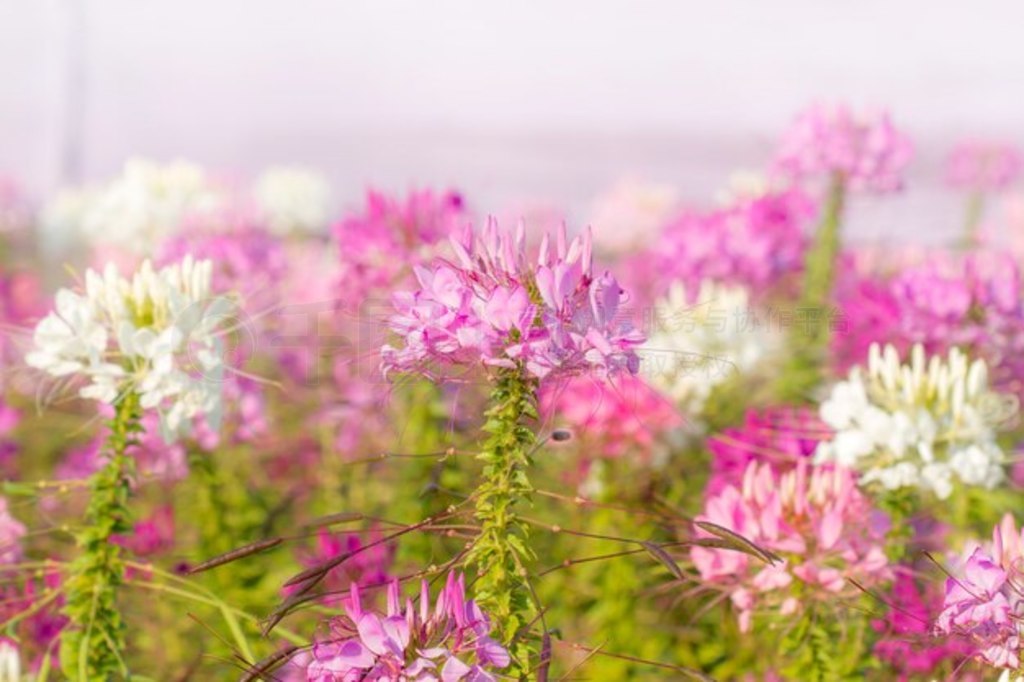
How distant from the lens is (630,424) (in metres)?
2.07

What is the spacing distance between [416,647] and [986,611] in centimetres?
39

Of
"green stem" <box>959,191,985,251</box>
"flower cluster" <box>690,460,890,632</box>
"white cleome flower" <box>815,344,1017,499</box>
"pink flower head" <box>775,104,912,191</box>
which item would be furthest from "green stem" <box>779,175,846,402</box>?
"green stem" <box>959,191,985,251</box>

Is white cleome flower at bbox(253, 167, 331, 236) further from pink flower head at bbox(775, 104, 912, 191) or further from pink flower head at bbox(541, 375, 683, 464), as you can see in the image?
pink flower head at bbox(541, 375, 683, 464)

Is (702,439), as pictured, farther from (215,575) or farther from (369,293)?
(215,575)

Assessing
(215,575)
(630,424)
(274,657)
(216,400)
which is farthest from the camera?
(630,424)

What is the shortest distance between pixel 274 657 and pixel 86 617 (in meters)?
0.53

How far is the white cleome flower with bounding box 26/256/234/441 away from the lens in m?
1.32

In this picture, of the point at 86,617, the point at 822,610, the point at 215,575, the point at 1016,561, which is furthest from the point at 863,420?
the point at 215,575

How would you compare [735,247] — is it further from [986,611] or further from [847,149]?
[986,611]

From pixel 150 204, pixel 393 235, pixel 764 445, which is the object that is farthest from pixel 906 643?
pixel 150 204

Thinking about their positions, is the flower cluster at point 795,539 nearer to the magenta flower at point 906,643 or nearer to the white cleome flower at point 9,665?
the magenta flower at point 906,643

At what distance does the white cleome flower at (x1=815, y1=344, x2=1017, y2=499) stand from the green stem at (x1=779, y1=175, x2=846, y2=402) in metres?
0.78

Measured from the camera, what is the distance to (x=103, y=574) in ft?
4.33

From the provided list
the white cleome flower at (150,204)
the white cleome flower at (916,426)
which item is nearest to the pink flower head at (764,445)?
the white cleome flower at (916,426)
